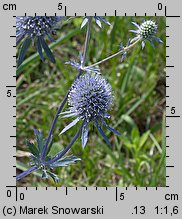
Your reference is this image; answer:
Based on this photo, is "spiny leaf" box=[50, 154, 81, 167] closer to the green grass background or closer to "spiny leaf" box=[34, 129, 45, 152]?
"spiny leaf" box=[34, 129, 45, 152]

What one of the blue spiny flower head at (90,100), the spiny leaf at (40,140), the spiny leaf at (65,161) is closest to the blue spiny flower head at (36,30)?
the blue spiny flower head at (90,100)

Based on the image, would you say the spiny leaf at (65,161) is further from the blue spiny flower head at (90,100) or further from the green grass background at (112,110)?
the green grass background at (112,110)

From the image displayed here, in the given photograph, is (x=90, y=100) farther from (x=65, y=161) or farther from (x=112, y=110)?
(x=112, y=110)

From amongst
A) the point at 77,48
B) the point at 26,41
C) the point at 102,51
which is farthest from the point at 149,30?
the point at 77,48

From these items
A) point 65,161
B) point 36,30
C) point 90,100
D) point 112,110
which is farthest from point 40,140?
point 112,110

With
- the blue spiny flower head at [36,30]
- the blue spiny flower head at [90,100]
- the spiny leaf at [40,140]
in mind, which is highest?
the blue spiny flower head at [36,30]

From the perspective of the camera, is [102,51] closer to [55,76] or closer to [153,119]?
[55,76]
